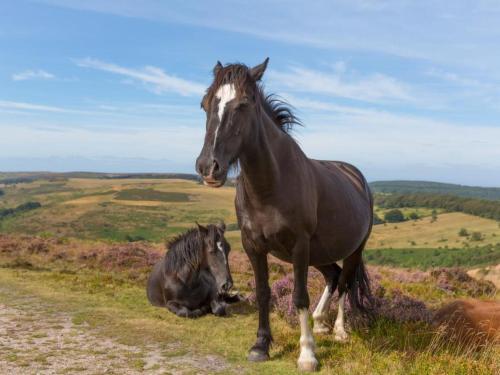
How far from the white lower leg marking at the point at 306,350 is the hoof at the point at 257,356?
488 mm

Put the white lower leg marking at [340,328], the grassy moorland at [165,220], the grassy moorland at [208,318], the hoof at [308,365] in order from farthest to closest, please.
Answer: the grassy moorland at [165,220], the white lower leg marking at [340,328], the grassy moorland at [208,318], the hoof at [308,365]

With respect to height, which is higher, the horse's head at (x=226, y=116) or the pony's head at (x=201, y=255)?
the horse's head at (x=226, y=116)

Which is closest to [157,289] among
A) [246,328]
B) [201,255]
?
[201,255]

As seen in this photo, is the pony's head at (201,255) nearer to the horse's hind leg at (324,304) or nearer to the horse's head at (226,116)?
the horse's hind leg at (324,304)

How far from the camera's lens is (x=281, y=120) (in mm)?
5438

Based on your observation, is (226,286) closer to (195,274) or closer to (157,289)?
(195,274)

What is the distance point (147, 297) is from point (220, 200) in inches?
3310

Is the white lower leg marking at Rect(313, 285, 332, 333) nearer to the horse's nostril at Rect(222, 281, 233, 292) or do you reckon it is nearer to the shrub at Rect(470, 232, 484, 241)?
the horse's nostril at Rect(222, 281, 233, 292)

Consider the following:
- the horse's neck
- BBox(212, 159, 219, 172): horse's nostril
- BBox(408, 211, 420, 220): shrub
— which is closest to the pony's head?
the horse's neck

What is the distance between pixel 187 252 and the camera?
8.63 metres

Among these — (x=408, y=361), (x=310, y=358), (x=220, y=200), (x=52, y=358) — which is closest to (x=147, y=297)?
(x=52, y=358)

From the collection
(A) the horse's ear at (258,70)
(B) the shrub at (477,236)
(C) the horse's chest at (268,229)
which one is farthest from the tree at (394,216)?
(A) the horse's ear at (258,70)

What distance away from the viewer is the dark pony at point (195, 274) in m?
8.05

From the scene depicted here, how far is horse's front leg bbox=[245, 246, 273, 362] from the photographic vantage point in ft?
17.1
